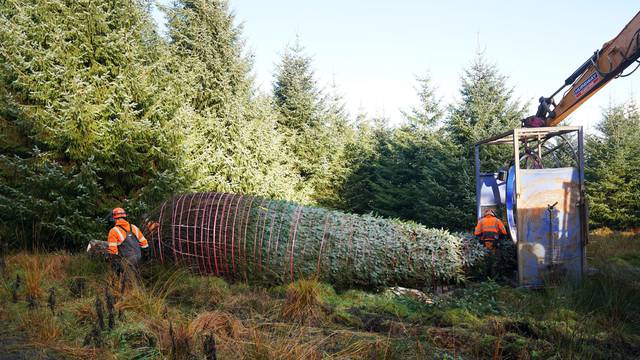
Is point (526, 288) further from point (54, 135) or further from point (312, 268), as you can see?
point (54, 135)

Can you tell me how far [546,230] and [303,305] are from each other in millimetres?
4908

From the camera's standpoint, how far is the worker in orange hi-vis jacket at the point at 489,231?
8703 mm

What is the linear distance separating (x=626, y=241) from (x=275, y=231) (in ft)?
36.0

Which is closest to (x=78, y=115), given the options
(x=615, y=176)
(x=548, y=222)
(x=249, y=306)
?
(x=249, y=306)

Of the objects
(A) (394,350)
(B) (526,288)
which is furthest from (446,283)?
(A) (394,350)

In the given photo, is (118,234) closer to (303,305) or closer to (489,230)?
(303,305)

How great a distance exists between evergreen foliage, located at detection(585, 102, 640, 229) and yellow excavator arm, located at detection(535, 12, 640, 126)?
405 inches

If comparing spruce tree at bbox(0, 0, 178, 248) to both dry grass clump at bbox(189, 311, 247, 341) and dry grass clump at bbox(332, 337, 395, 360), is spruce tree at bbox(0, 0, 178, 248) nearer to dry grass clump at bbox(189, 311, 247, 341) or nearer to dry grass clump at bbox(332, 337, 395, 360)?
dry grass clump at bbox(189, 311, 247, 341)

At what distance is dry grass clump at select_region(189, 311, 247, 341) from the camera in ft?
12.7

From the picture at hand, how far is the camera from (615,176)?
17.7 metres

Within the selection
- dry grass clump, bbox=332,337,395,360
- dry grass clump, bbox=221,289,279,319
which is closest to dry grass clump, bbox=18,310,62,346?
dry grass clump, bbox=221,289,279,319

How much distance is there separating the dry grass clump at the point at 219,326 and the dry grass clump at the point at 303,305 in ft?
2.71

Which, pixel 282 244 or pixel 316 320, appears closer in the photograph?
pixel 316 320

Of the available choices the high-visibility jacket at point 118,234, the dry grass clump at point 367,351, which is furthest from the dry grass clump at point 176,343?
the high-visibility jacket at point 118,234
